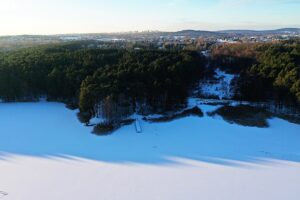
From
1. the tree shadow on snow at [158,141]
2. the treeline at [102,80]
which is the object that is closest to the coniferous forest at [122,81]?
the treeline at [102,80]

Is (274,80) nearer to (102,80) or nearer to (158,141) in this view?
(158,141)

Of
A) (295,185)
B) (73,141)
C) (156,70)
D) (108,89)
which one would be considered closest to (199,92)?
(156,70)

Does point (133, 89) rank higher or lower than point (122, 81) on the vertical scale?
lower

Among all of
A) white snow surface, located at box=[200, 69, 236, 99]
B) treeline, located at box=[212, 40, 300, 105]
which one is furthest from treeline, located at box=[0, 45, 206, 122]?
treeline, located at box=[212, 40, 300, 105]

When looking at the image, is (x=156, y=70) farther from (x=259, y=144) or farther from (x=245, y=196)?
(x=245, y=196)

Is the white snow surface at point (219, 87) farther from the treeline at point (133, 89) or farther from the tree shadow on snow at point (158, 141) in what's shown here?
the tree shadow on snow at point (158, 141)

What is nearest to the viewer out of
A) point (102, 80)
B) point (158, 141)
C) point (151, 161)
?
point (151, 161)

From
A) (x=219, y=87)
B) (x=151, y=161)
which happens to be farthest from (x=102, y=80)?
(x=219, y=87)
